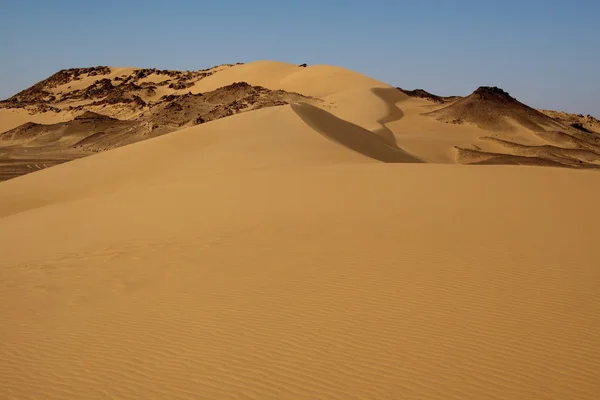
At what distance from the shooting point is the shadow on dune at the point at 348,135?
89.1 ft

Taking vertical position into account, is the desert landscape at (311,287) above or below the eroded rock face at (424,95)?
below

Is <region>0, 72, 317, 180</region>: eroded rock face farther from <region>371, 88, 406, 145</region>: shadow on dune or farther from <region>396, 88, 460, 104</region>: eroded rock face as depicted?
<region>396, 88, 460, 104</region>: eroded rock face

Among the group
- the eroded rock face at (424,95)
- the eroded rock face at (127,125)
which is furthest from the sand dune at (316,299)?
the eroded rock face at (424,95)

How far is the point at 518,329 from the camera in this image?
227 inches

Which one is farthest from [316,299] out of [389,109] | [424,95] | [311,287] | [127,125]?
[424,95]

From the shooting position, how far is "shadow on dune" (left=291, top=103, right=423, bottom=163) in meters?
27.2

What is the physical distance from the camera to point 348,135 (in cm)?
2877

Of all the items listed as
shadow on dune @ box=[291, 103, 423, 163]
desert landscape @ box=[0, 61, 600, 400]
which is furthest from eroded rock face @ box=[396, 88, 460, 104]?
desert landscape @ box=[0, 61, 600, 400]

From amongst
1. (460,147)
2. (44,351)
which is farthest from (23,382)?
(460,147)

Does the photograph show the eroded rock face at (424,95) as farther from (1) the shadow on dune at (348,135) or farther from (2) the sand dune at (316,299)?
(2) the sand dune at (316,299)

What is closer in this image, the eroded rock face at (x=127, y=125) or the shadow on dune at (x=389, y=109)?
the shadow on dune at (x=389, y=109)

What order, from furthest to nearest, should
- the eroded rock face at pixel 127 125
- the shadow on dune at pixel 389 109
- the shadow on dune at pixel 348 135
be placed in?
1. the eroded rock face at pixel 127 125
2. the shadow on dune at pixel 389 109
3. the shadow on dune at pixel 348 135

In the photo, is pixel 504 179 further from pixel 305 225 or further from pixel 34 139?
pixel 34 139

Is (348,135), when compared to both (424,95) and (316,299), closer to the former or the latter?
(316,299)
